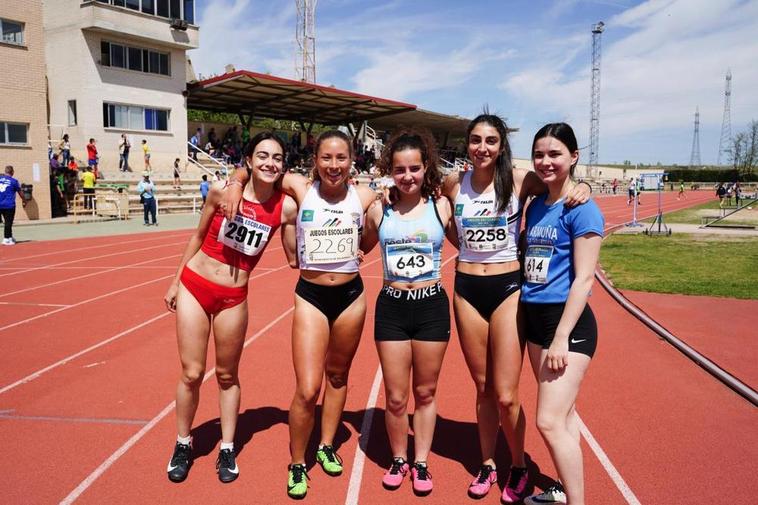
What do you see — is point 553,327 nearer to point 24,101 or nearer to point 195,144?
point 24,101

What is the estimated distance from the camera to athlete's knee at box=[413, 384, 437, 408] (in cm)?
320

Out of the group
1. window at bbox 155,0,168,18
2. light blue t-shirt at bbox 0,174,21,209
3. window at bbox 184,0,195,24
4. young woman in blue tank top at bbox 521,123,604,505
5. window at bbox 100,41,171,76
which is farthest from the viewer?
window at bbox 184,0,195,24

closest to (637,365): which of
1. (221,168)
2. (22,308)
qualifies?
(22,308)

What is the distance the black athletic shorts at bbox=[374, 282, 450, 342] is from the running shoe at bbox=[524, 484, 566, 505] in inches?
40.0

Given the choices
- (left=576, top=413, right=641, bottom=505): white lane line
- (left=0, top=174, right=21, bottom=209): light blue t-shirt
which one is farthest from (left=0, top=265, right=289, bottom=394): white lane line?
(left=0, top=174, right=21, bottom=209): light blue t-shirt

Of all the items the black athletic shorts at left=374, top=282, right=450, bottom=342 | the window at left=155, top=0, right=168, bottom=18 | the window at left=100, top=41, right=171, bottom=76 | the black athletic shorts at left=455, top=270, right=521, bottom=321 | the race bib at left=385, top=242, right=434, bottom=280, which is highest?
the window at left=155, top=0, right=168, bottom=18

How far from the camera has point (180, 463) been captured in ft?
11.1

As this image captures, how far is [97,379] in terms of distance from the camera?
505 cm

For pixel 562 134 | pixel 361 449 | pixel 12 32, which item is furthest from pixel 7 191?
pixel 562 134

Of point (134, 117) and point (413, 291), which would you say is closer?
point (413, 291)

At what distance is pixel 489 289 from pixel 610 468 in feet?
4.97

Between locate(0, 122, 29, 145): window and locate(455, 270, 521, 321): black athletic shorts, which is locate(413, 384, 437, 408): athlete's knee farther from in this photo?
locate(0, 122, 29, 145): window

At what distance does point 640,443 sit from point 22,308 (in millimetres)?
7868

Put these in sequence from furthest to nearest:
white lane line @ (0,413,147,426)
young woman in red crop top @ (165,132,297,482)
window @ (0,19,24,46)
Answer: window @ (0,19,24,46) < white lane line @ (0,413,147,426) < young woman in red crop top @ (165,132,297,482)
